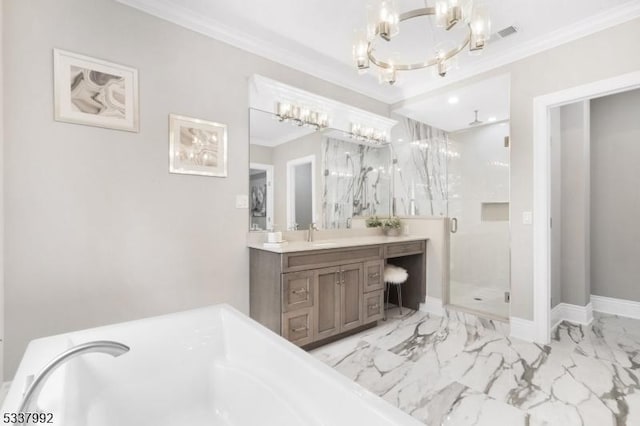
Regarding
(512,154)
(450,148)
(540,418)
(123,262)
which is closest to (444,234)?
(512,154)

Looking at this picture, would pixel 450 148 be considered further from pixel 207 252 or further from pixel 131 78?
pixel 131 78

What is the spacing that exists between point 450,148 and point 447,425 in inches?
149

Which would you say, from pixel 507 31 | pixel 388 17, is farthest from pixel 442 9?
pixel 507 31

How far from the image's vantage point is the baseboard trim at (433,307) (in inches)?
134

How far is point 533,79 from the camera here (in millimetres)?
2766

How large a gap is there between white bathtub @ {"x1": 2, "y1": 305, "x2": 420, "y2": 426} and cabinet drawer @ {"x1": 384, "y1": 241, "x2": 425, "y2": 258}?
1.82 meters

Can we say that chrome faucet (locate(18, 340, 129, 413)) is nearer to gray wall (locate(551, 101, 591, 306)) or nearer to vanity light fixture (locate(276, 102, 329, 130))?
vanity light fixture (locate(276, 102, 329, 130))

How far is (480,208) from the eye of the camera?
439 centimetres

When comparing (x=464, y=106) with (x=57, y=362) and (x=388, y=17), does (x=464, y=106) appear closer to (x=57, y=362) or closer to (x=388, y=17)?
(x=388, y=17)

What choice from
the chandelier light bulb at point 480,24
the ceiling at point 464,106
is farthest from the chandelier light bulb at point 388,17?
the ceiling at point 464,106

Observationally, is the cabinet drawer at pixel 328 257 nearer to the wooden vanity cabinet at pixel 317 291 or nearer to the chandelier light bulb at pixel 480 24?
the wooden vanity cabinet at pixel 317 291

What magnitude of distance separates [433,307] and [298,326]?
1.83m

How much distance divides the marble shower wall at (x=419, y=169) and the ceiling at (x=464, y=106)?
0.61ft

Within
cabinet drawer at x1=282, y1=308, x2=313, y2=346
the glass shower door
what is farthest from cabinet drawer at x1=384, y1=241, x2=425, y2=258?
Answer: cabinet drawer at x1=282, y1=308, x2=313, y2=346
